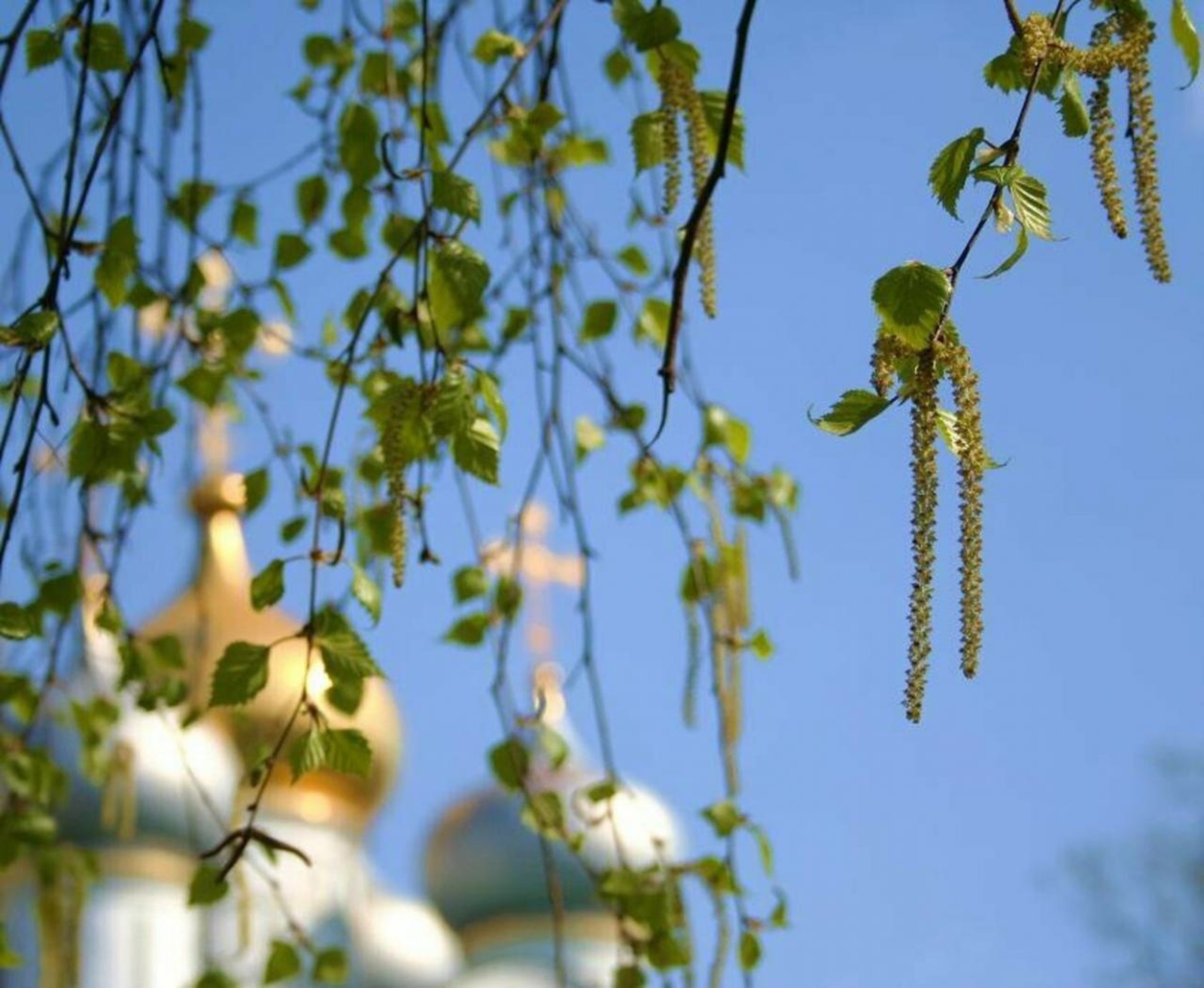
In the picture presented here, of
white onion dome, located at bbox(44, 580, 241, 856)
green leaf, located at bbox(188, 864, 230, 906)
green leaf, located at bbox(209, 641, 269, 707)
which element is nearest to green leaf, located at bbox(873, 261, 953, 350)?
green leaf, located at bbox(209, 641, 269, 707)

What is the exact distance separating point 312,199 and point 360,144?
272 millimetres

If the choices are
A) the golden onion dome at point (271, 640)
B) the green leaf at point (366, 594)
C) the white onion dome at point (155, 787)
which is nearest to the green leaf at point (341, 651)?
the green leaf at point (366, 594)

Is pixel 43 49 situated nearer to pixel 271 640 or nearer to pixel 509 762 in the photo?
pixel 509 762

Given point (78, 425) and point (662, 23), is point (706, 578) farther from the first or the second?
point (662, 23)

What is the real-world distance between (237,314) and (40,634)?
0.60 m

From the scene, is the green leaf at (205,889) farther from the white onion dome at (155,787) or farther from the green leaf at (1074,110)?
the white onion dome at (155,787)

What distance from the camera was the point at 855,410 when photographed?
1.62 meters

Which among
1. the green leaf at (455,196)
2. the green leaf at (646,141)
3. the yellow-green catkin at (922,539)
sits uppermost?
the green leaf at (646,141)

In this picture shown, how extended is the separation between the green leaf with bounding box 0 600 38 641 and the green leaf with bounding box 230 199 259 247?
4.58ft

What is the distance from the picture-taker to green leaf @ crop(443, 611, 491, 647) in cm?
357

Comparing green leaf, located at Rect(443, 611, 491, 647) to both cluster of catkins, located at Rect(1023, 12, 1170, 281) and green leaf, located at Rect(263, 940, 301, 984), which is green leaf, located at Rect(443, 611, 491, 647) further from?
cluster of catkins, located at Rect(1023, 12, 1170, 281)

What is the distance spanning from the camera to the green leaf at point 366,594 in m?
2.63

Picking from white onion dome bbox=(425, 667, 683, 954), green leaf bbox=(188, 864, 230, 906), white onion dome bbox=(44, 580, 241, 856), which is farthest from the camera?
white onion dome bbox=(425, 667, 683, 954)

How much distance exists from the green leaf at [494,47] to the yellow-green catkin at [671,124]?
0.81 meters
